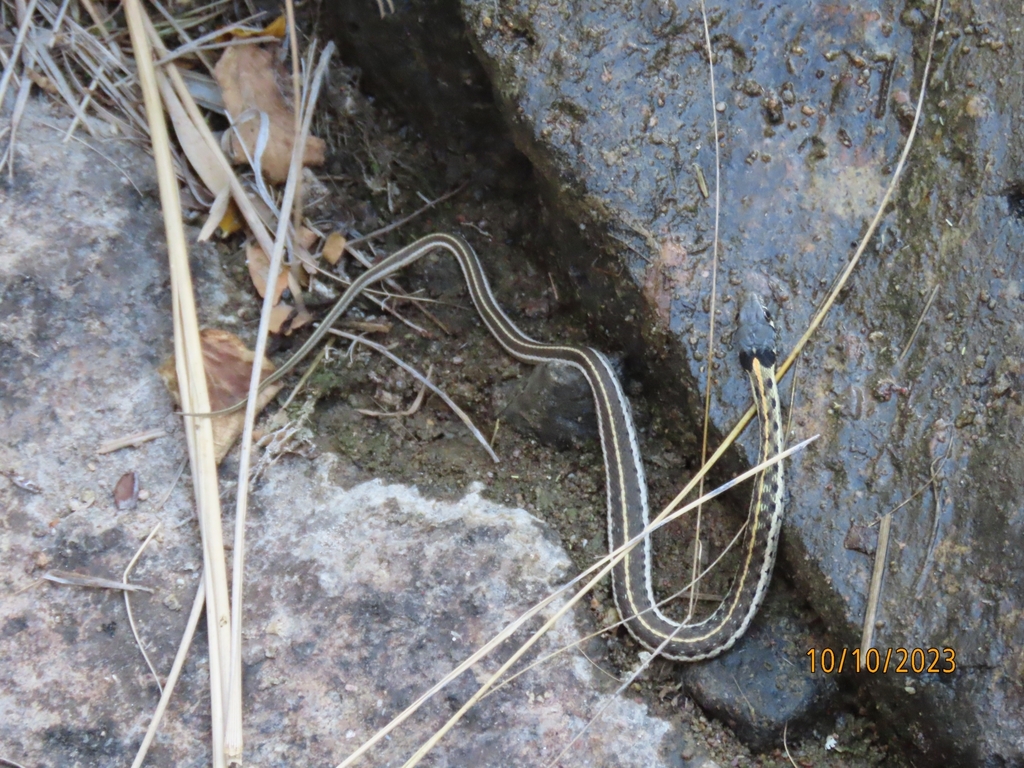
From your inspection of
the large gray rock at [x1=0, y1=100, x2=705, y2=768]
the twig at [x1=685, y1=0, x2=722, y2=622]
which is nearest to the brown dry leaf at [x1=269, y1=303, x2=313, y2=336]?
the large gray rock at [x1=0, y1=100, x2=705, y2=768]

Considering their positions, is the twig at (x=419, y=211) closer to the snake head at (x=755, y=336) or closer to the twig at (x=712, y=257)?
the twig at (x=712, y=257)

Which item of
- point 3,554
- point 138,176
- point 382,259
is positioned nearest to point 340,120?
point 382,259

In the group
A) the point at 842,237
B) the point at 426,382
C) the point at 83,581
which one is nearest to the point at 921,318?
the point at 842,237

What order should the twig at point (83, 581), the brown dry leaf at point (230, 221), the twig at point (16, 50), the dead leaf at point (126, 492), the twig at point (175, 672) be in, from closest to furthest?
the twig at point (175, 672) → the twig at point (83, 581) → the dead leaf at point (126, 492) → the twig at point (16, 50) → the brown dry leaf at point (230, 221)

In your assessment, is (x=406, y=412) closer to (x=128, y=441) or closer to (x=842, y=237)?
(x=128, y=441)

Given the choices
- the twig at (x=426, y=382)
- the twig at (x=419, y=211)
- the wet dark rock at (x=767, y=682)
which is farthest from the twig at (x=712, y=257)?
the twig at (x=419, y=211)

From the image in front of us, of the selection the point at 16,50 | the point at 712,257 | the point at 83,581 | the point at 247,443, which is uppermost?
the point at 712,257

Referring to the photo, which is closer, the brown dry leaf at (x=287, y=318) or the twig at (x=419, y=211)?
the brown dry leaf at (x=287, y=318)

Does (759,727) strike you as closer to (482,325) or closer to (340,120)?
(482,325)
